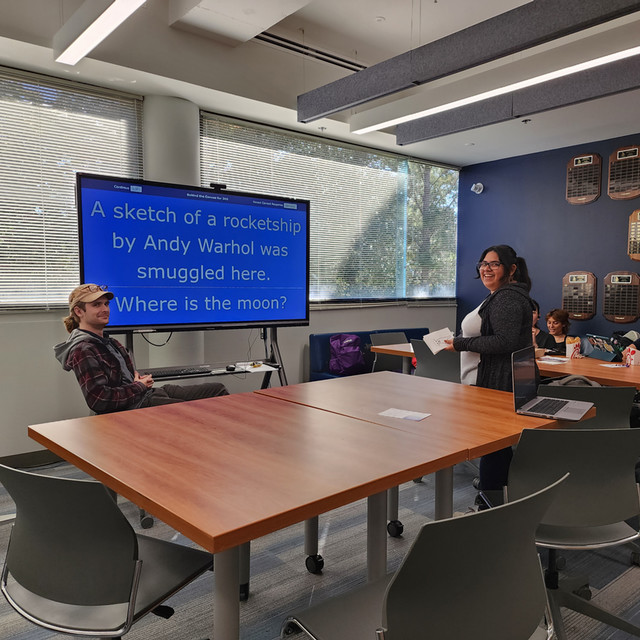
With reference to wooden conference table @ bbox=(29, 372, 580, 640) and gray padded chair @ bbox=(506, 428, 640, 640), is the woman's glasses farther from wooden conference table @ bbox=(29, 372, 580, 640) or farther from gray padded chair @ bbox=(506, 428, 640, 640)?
gray padded chair @ bbox=(506, 428, 640, 640)

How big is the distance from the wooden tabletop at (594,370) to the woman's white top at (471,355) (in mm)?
915

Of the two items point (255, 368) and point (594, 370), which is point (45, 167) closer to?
point (255, 368)

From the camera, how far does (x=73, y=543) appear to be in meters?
1.35

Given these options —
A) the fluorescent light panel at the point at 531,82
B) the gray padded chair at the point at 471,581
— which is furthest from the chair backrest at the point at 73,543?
the fluorescent light panel at the point at 531,82

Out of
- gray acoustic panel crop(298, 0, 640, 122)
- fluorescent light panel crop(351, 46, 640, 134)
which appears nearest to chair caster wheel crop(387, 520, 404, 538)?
gray acoustic panel crop(298, 0, 640, 122)

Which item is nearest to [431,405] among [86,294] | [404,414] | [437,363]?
[404,414]

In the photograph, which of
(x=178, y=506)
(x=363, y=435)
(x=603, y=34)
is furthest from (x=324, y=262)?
(x=178, y=506)

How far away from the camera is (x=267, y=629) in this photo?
6.86ft

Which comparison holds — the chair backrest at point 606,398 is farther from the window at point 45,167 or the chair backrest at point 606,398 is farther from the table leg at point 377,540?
the window at point 45,167

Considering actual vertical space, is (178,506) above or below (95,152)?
below

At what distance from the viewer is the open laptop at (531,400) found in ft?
7.14

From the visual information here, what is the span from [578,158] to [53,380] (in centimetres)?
572

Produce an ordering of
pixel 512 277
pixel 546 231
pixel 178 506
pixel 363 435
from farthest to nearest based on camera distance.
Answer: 1. pixel 546 231
2. pixel 512 277
3. pixel 363 435
4. pixel 178 506

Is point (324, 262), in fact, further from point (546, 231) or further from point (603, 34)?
point (603, 34)
